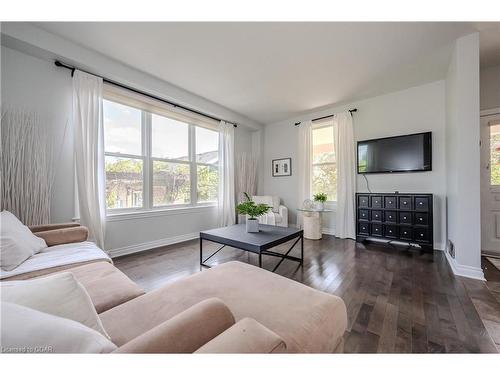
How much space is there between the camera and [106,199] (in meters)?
2.98

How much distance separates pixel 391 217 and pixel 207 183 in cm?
336

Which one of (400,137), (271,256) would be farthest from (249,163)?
(400,137)

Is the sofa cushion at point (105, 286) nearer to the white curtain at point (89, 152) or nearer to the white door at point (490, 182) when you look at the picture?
the white curtain at point (89, 152)

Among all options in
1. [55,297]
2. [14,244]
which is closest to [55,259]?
[14,244]

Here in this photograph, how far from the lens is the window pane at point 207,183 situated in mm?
4254

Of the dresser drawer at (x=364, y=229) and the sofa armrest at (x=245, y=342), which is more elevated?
the sofa armrest at (x=245, y=342)

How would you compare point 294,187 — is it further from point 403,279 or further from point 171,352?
point 171,352

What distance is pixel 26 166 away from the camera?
2.25 m

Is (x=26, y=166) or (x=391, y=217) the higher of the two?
(x=26, y=166)

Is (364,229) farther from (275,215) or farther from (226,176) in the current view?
(226,176)

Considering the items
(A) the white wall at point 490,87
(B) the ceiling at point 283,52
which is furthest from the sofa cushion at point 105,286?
(A) the white wall at point 490,87

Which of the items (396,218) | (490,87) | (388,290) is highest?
(490,87)

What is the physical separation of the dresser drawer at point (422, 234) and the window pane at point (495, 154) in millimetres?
1147

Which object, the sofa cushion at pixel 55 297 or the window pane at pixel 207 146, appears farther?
the window pane at pixel 207 146
